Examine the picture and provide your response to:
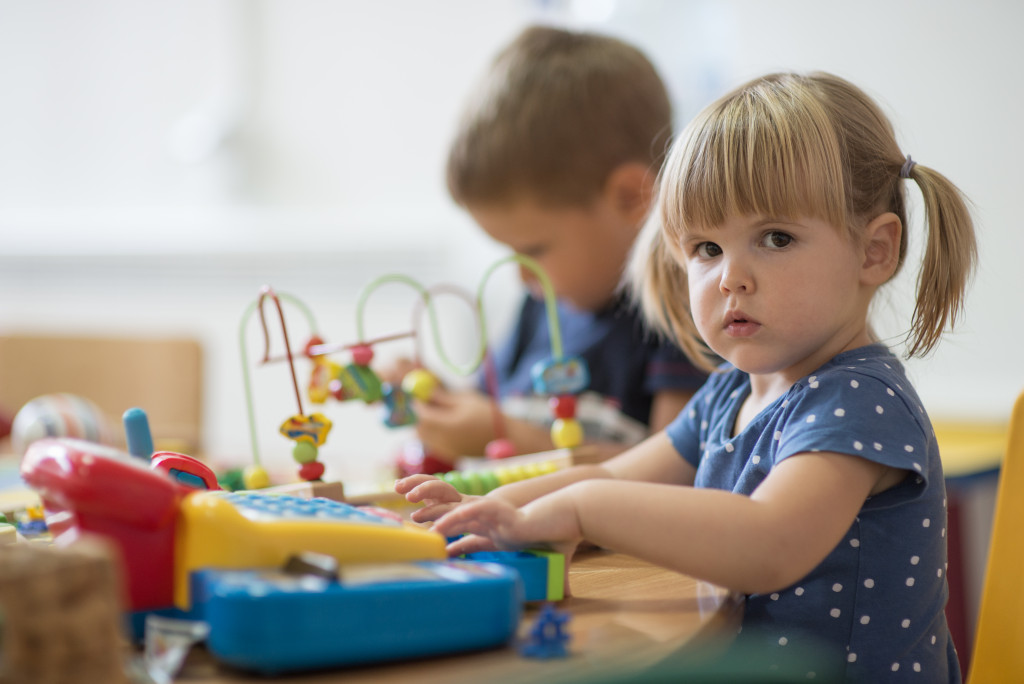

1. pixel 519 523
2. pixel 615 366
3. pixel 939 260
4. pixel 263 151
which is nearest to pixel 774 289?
pixel 939 260

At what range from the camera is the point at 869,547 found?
26.0 inches

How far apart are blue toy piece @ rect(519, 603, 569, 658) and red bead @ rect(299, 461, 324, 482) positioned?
14.7 inches

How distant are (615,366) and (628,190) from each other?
0.24 metres

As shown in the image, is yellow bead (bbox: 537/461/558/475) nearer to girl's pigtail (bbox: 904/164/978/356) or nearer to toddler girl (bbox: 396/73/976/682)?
toddler girl (bbox: 396/73/976/682)

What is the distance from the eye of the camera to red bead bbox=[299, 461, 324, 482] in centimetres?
82

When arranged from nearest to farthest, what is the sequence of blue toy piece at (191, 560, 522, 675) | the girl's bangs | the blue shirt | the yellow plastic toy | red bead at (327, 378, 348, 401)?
blue toy piece at (191, 560, 522, 675) < the girl's bangs < the yellow plastic toy < red bead at (327, 378, 348, 401) < the blue shirt

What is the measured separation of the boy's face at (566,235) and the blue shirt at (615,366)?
2.7 inches

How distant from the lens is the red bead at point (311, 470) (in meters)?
0.82

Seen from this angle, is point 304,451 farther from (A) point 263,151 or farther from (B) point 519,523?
(A) point 263,151

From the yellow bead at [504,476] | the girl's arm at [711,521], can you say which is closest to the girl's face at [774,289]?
the girl's arm at [711,521]

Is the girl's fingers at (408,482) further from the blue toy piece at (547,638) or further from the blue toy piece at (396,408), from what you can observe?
the blue toy piece at (396,408)

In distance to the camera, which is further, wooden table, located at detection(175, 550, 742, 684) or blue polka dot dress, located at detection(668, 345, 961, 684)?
blue polka dot dress, located at detection(668, 345, 961, 684)

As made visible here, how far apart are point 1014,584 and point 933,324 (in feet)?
0.78

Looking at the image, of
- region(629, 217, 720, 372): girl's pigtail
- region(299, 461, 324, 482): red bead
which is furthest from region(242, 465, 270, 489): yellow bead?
region(629, 217, 720, 372): girl's pigtail
